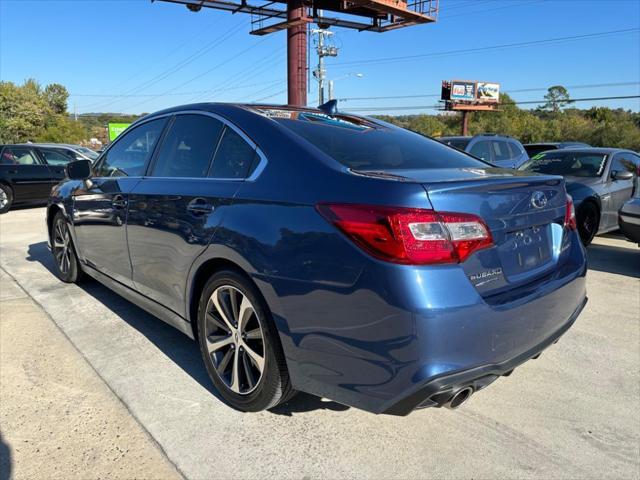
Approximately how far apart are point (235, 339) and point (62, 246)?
3356mm

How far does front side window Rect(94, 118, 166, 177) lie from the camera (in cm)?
360

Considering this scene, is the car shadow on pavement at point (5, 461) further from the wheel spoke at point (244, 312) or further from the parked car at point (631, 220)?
the parked car at point (631, 220)

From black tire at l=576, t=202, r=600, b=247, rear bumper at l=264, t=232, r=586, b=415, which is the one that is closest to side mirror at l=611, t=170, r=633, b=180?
black tire at l=576, t=202, r=600, b=247

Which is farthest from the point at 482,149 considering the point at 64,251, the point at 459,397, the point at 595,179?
the point at 459,397

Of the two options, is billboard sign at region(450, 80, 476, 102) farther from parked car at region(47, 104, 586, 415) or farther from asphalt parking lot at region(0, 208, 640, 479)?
parked car at region(47, 104, 586, 415)

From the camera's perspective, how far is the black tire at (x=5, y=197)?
11422 millimetres

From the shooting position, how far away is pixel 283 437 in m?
2.52

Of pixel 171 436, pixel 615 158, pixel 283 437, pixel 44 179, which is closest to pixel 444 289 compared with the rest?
pixel 283 437

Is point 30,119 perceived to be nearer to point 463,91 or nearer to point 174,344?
point 463,91

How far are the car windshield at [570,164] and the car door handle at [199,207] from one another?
6.93 metres

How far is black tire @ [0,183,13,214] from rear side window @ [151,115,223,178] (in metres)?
10.2

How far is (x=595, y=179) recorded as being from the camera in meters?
7.56

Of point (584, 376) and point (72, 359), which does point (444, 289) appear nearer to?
point (584, 376)

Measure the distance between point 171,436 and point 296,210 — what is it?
4.45 feet
